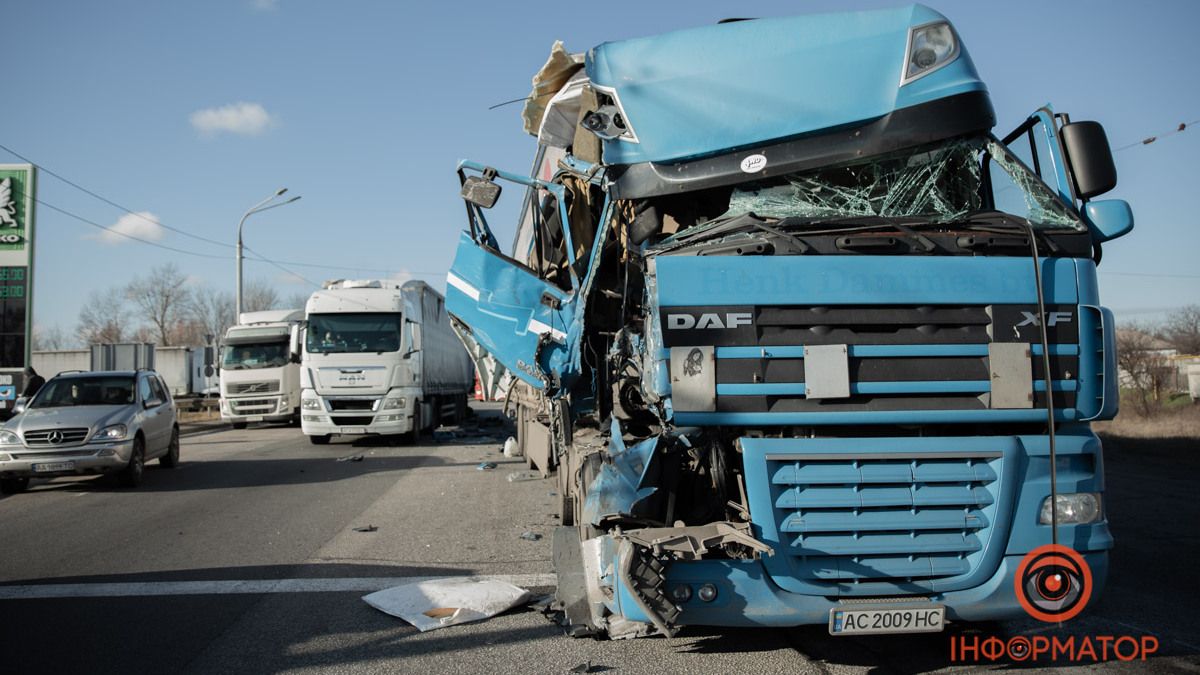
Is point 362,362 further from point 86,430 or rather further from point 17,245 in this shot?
point 17,245

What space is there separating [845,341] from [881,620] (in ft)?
4.35

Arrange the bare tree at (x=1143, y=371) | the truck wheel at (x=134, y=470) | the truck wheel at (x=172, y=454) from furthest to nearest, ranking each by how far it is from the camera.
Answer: the bare tree at (x=1143, y=371), the truck wheel at (x=172, y=454), the truck wheel at (x=134, y=470)

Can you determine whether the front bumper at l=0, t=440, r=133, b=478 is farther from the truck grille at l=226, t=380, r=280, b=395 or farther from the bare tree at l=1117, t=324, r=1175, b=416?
the bare tree at l=1117, t=324, r=1175, b=416

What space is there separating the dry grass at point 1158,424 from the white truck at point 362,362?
49.4 ft

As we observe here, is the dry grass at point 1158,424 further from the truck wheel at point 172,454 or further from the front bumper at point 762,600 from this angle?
the truck wheel at point 172,454

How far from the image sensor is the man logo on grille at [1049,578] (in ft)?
13.2

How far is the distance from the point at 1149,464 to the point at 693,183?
12349mm

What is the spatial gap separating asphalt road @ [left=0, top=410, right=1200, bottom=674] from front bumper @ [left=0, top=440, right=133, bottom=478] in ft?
1.15

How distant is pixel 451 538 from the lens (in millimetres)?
7984

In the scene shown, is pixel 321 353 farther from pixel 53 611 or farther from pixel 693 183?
pixel 693 183

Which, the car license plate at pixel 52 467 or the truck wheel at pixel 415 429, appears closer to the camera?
the car license plate at pixel 52 467

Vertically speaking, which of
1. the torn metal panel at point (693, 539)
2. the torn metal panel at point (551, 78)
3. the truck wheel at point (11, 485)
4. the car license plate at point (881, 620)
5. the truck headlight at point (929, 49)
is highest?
the torn metal panel at point (551, 78)

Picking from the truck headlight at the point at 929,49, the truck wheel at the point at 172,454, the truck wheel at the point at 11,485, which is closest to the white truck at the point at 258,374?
the truck wheel at the point at 172,454

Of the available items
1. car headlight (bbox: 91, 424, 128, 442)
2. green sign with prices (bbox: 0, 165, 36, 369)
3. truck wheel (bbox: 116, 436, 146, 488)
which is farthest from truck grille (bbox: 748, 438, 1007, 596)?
green sign with prices (bbox: 0, 165, 36, 369)
